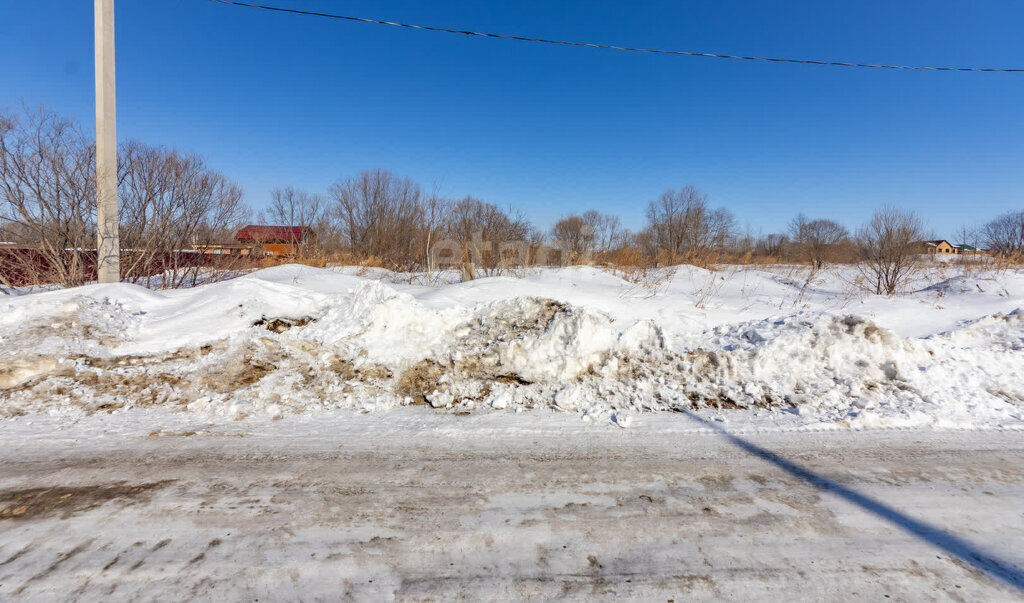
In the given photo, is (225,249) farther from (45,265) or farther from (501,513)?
(501,513)

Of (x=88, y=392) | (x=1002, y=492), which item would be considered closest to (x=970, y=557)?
(x=1002, y=492)

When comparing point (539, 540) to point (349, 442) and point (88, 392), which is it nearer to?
point (349, 442)

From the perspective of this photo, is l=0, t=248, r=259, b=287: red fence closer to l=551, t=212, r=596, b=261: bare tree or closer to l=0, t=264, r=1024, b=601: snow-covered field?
l=0, t=264, r=1024, b=601: snow-covered field

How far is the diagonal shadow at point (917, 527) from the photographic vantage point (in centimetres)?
212

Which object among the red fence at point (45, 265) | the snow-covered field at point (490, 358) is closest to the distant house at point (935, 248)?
the snow-covered field at point (490, 358)

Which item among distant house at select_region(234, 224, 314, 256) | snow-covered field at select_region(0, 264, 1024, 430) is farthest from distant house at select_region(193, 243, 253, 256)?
snow-covered field at select_region(0, 264, 1024, 430)

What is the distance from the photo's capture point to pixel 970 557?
2.24 metres

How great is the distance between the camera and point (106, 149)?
7504 millimetres

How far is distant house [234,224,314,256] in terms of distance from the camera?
13.2 meters

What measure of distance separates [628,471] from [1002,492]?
2.52 metres

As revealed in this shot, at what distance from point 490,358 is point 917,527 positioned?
403cm

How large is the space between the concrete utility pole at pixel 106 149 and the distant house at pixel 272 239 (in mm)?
4497

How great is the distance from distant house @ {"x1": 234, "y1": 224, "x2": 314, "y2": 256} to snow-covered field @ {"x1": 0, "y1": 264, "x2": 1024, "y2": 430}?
266 inches

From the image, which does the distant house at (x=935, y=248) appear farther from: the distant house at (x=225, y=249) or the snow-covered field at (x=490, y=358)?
the distant house at (x=225, y=249)
